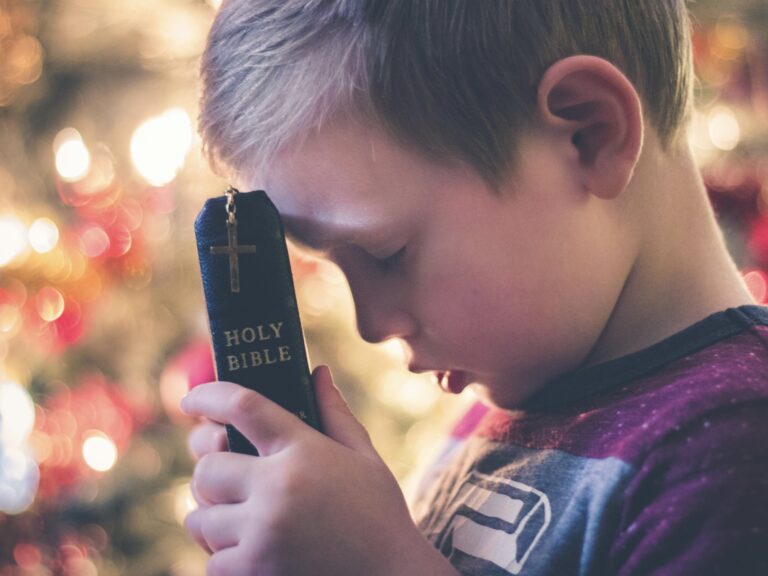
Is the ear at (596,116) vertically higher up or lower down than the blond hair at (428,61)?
lower down

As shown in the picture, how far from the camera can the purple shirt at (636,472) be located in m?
0.37

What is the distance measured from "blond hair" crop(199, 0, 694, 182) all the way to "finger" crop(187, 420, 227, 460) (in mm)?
211

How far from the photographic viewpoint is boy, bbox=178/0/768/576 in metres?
0.43

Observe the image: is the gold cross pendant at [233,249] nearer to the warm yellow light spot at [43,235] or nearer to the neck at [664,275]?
the neck at [664,275]

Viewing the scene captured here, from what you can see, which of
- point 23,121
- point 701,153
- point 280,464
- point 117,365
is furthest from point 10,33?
point 701,153

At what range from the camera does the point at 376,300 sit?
0.51m

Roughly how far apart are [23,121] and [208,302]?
38.7 inches

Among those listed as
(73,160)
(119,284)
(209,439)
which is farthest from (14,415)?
(209,439)

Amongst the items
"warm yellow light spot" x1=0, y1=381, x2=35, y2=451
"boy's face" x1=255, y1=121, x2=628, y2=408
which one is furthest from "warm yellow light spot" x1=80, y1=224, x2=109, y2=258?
"boy's face" x1=255, y1=121, x2=628, y2=408

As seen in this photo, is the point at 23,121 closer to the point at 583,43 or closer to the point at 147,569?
the point at 147,569

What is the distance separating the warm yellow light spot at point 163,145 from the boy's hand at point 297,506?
803 millimetres

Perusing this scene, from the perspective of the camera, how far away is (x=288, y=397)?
46 cm

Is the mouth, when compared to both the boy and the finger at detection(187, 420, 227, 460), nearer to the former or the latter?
the boy

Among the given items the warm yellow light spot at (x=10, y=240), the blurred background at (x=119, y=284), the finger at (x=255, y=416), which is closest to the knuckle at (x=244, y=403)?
the finger at (x=255, y=416)
